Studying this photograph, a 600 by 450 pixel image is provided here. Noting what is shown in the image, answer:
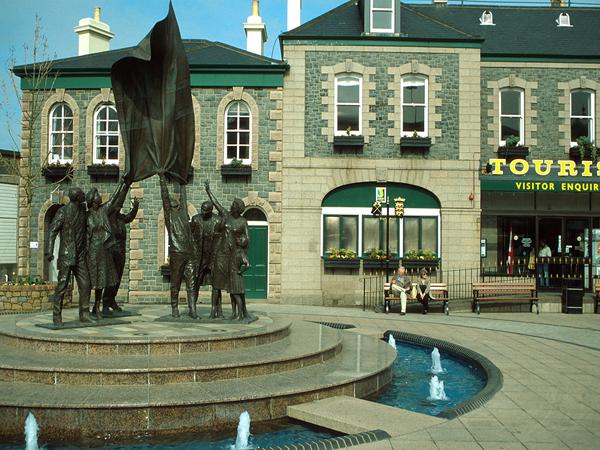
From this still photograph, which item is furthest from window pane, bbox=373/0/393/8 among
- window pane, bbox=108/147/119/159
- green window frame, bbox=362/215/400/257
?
window pane, bbox=108/147/119/159

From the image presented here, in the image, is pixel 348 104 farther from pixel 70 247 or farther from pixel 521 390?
pixel 521 390

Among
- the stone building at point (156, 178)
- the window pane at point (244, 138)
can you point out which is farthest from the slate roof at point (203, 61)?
the window pane at point (244, 138)

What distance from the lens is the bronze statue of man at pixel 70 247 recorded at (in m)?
11.1

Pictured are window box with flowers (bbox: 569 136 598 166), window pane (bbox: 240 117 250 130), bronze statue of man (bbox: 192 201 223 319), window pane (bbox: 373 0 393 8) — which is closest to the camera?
bronze statue of man (bbox: 192 201 223 319)

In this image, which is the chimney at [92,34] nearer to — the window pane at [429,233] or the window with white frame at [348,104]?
the window with white frame at [348,104]

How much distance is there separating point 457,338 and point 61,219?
8.77m

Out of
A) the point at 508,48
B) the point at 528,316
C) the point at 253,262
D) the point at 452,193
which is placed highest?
the point at 508,48

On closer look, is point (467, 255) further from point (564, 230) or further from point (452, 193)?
point (564, 230)

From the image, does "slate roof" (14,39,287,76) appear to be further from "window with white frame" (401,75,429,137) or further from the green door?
the green door

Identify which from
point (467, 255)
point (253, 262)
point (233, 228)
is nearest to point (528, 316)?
point (467, 255)

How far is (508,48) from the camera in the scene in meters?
25.4

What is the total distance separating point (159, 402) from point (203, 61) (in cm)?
1799

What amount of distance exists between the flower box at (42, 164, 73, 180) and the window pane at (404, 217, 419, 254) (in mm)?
12009

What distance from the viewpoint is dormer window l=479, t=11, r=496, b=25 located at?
27734 millimetres
